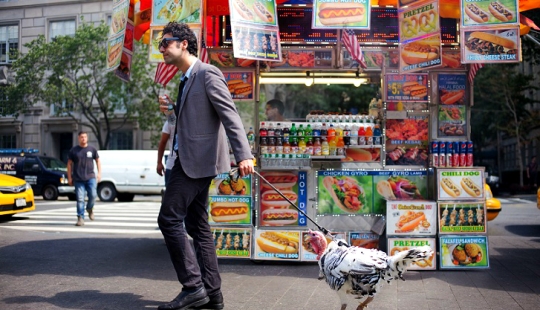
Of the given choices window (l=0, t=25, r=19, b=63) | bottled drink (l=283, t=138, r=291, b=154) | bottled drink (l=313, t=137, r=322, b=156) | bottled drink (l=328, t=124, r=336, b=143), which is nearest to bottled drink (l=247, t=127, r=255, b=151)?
bottled drink (l=283, t=138, r=291, b=154)

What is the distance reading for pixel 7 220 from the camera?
41.4ft

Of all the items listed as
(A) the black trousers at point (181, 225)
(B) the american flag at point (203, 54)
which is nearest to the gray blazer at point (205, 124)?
(A) the black trousers at point (181, 225)

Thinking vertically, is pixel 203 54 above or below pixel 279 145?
above

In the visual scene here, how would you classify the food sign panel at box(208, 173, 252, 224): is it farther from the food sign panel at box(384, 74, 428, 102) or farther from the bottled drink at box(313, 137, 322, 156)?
the food sign panel at box(384, 74, 428, 102)

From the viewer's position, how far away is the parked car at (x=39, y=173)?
21.2m

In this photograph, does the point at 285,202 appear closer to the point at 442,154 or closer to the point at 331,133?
the point at 331,133

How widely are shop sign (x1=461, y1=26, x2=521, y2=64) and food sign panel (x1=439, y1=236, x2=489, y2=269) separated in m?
2.05

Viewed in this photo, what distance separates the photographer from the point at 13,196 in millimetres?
12094

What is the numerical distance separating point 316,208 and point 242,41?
2263 millimetres

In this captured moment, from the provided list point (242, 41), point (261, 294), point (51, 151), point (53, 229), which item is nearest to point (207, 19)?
point (242, 41)

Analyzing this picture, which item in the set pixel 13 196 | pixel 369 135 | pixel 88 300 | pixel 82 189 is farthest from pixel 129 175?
pixel 88 300

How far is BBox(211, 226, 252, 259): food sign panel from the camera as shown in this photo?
6910mm

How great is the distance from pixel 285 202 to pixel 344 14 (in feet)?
7.78

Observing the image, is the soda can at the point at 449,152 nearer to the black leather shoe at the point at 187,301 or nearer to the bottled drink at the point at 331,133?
the bottled drink at the point at 331,133
